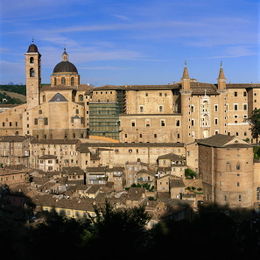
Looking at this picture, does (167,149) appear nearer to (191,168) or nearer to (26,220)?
(191,168)

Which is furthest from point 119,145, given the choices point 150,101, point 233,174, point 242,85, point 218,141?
point 242,85

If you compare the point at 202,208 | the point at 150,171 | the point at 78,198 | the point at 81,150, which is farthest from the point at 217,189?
the point at 81,150

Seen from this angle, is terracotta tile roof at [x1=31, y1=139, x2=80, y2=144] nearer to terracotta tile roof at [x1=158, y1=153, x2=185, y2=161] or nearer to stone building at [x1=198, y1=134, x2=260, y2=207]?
terracotta tile roof at [x1=158, y1=153, x2=185, y2=161]

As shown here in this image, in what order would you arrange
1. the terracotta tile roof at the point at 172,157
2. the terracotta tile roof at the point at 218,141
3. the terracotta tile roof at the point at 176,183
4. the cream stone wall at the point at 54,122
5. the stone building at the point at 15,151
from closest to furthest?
the terracotta tile roof at the point at 176,183 < the terracotta tile roof at the point at 218,141 < the terracotta tile roof at the point at 172,157 < the stone building at the point at 15,151 < the cream stone wall at the point at 54,122

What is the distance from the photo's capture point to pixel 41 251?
17.1 m

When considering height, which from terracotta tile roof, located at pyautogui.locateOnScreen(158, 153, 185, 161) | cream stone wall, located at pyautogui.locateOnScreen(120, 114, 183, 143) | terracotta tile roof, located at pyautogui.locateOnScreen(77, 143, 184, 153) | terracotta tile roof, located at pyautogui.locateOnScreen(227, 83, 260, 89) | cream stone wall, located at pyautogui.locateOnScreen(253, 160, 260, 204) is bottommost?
cream stone wall, located at pyautogui.locateOnScreen(253, 160, 260, 204)

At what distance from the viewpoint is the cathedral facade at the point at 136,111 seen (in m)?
48.8

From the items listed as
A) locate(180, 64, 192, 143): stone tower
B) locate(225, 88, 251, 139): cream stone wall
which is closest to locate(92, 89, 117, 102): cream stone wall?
locate(180, 64, 192, 143): stone tower

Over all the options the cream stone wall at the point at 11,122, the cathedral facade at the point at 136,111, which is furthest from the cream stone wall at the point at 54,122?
the cream stone wall at the point at 11,122

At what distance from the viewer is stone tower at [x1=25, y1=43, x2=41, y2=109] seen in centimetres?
5216

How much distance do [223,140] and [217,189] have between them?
414 centimetres

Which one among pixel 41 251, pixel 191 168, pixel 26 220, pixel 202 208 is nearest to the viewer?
pixel 41 251

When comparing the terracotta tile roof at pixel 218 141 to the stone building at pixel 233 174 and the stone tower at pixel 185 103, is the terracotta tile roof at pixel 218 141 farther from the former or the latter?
the stone tower at pixel 185 103

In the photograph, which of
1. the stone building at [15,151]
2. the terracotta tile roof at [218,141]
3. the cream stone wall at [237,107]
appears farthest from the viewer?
the cream stone wall at [237,107]
